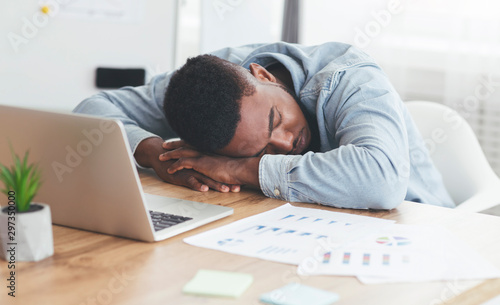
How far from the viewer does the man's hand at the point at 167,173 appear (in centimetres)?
137

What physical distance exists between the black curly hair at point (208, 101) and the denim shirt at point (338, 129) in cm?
11

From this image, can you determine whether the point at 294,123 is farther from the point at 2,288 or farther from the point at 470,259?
the point at 2,288

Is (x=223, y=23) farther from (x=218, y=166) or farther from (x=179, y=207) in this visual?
(x=179, y=207)

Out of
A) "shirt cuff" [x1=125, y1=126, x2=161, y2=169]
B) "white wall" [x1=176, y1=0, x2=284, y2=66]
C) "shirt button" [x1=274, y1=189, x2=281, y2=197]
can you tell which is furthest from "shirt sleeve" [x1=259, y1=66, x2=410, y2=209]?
"white wall" [x1=176, y1=0, x2=284, y2=66]

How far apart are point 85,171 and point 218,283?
31 centimetres

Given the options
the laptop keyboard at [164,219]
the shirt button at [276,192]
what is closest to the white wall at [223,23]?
the shirt button at [276,192]

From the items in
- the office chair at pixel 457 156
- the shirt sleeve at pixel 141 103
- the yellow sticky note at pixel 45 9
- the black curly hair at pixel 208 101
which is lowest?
the office chair at pixel 457 156

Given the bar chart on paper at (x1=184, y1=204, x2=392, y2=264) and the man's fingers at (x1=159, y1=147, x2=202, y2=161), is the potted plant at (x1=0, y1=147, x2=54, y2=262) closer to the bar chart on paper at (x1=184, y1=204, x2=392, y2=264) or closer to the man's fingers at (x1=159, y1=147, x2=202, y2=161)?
the bar chart on paper at (x1=184, y1=204, x2=392, y2=264)

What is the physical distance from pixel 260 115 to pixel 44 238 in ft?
1.84

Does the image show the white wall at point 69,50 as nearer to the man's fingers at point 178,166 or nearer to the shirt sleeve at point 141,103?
the shirt sleeve at point 141,103

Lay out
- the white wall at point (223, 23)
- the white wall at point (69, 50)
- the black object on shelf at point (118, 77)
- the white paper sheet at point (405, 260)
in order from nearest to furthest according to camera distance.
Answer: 1. the white paper sheet at point (405, 260)
2. the white wall at point (69, 50)
3. the black object on shelf at point (118, 77)
4. the white wall at point (223, 23)

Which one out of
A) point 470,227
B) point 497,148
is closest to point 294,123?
point 470,227

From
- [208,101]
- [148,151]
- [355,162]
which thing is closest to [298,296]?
[355,162]

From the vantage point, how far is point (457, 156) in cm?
191
